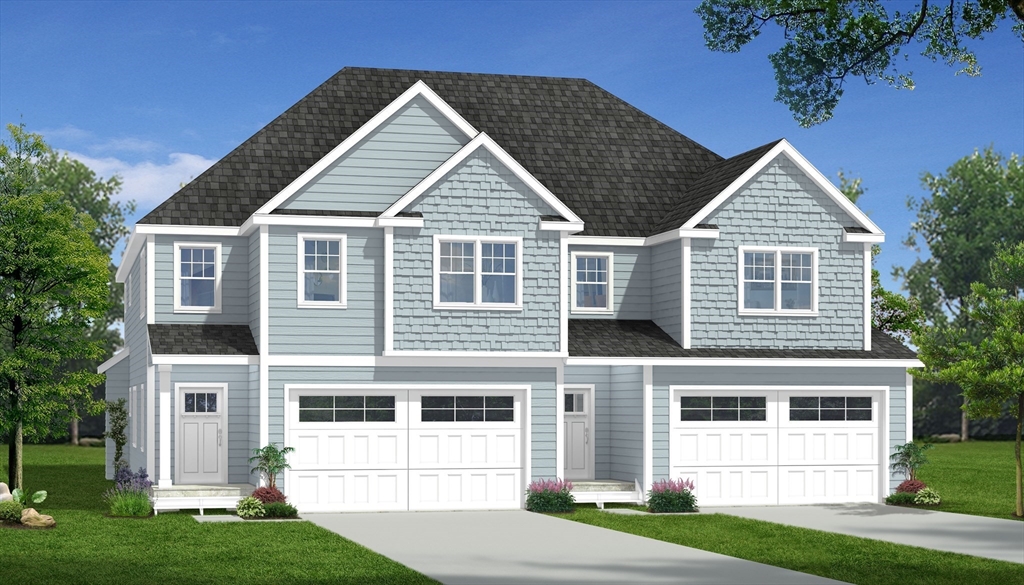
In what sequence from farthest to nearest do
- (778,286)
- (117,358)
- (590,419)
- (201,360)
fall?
(117,358) < (590,419) < (778,286) < (201,360)

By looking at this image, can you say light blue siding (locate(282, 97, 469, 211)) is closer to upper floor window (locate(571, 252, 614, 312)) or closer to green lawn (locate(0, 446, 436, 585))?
upper floor window (locate(571, 252, 614, 312))

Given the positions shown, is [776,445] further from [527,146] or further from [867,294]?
[527,146]

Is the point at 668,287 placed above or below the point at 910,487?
above

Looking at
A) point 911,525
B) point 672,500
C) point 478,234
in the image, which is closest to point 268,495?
point 478,234

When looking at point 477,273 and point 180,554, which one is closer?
point 180,554

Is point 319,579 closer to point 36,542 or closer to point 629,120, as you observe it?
point 36,542

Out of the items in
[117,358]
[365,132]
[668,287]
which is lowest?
[117,358]

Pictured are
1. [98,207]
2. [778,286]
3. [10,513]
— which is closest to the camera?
[10,513]

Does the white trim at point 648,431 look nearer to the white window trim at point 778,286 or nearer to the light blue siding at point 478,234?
the light blue siding at point 478,234

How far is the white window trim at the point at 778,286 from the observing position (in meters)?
28.5

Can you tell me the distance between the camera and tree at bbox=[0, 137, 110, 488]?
99.1 ft

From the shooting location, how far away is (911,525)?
77.7 ft

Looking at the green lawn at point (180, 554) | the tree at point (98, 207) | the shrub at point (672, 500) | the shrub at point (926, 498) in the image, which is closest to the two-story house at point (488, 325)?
the shrub at point (672, 500)

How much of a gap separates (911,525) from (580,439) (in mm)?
8220
